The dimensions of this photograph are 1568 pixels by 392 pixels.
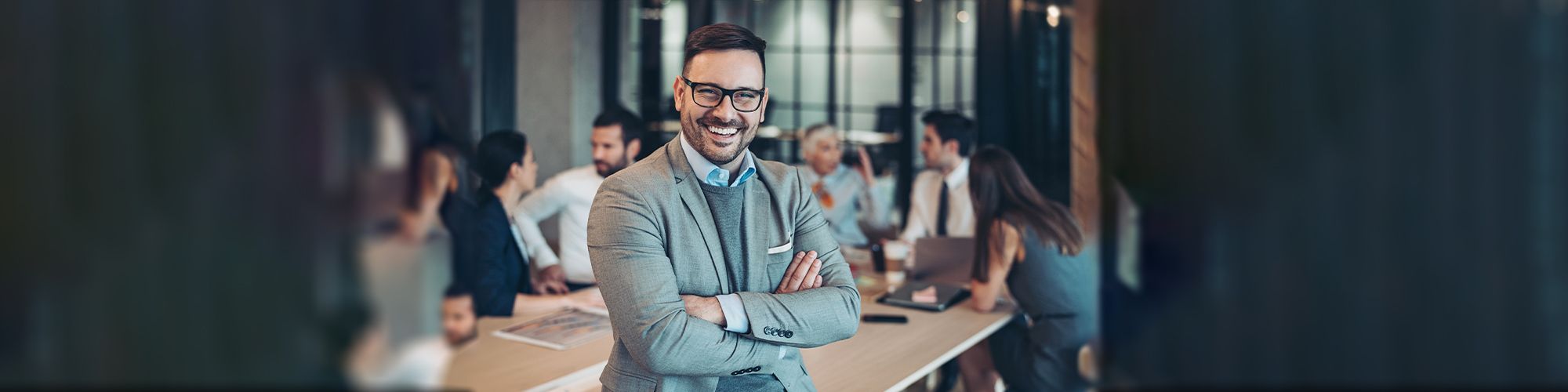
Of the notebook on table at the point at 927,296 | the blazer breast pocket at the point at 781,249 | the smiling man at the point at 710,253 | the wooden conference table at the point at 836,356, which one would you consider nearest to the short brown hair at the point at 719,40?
the smiling man at the point at 710,253

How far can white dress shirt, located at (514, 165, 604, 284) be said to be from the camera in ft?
11.6

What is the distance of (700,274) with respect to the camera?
4.90 feet

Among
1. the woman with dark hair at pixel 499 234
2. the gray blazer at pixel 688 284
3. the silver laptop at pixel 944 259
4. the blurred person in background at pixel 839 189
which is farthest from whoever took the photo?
the blurred person in background at pixel 839 189

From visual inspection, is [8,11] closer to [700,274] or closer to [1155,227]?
[1155,227]

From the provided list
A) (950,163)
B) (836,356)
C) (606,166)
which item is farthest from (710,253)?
(950,163)

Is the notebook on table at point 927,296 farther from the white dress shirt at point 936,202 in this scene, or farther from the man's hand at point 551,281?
the man's hand at point 551,281

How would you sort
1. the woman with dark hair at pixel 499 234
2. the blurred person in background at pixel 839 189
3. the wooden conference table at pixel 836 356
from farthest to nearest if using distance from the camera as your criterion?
the blurred person in background at pixel 839 189
the woman with dark hair at pixel 499 234
the wooden conference table at pixel 836 356

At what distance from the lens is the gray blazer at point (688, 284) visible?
142cm

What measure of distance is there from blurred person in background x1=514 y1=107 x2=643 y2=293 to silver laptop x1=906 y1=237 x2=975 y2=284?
1087 mm

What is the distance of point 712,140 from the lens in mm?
1461

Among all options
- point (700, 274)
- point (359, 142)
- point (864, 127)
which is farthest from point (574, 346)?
point (864, 127)

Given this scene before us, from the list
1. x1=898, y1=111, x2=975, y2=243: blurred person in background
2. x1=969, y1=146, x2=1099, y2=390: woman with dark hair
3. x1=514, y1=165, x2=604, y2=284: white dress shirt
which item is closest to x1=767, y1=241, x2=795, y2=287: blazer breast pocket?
x1=969, y1=146, x2=1099, y2=390: woman with dark hair

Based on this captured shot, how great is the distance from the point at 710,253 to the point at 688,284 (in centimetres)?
6

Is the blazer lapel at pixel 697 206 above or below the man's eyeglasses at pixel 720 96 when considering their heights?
below
